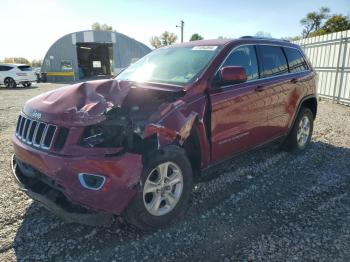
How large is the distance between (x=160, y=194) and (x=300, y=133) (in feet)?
11.6

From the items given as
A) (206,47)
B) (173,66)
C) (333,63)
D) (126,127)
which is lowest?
(126,127)

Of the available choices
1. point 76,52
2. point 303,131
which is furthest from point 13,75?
point 303,131

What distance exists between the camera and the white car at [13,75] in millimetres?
21984

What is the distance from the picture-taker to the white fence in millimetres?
11062

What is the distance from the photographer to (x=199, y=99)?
10.9 ft

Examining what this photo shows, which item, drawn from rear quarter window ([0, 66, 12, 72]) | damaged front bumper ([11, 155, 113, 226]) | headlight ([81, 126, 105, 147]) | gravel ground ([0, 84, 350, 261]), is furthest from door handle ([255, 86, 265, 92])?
rear quarter window ([0, 66, 12, 72])

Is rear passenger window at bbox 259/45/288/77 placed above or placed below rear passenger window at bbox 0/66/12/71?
above

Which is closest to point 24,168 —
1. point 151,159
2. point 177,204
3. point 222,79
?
point 151,159

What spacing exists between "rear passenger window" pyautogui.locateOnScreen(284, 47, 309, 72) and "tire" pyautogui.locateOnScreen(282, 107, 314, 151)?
2.41 ft

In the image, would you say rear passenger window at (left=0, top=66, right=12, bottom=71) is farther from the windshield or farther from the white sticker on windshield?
the white sticker on windshield

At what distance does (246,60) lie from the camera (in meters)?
4.16

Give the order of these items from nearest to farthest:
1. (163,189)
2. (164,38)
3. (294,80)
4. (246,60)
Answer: (163,189), (246,60), (294,80), (164,38)

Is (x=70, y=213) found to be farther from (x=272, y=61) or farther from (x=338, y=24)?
(x=338, y=24)

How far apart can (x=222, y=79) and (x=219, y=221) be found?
1572 mm
